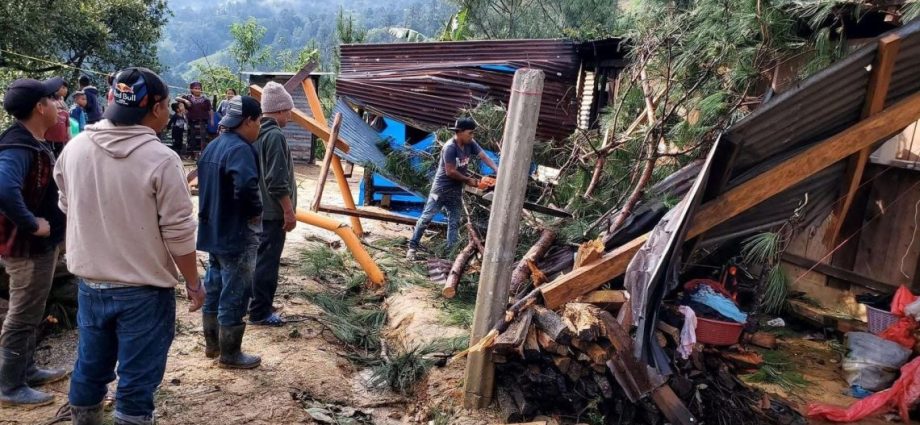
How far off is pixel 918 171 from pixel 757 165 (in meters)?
2.66

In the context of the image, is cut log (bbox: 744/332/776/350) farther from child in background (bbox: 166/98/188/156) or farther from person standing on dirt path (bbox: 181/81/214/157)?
child in background (bbox: 166/98/188/156)

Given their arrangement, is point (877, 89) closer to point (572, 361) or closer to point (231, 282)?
point (572, 361)

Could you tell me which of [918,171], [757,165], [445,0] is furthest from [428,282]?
[445,0]

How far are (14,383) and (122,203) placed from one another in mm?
1688

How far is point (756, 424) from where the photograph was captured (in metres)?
3.72

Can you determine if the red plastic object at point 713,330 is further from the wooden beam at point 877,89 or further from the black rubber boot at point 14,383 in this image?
the black rubber boot at point 14,383

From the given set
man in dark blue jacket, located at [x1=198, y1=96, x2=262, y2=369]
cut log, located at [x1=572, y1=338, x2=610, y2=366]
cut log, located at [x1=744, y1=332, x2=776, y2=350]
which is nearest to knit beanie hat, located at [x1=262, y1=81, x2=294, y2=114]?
man in dark blue jacket, located at [x1=198, y1=96, x2=262, y2=369]

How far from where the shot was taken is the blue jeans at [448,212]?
7.16 meters

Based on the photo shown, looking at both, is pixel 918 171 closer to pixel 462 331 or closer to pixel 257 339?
pixel 462 331

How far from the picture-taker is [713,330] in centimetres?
403

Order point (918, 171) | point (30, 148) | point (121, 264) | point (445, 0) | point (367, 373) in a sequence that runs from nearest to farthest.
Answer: point (121, 264)
point (30, 148)
point (367, 373)
point (918, 171)
point (445, 0)

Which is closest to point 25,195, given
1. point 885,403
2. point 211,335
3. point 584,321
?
point 211,335

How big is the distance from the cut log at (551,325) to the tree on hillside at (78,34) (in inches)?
457

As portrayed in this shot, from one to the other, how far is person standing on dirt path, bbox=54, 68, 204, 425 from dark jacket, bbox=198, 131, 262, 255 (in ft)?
3.20
